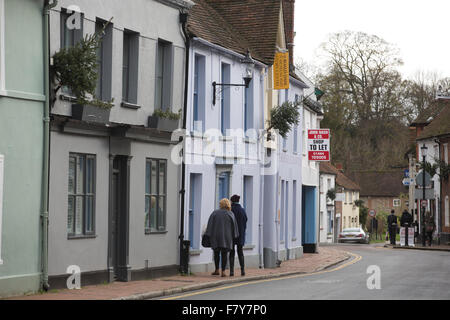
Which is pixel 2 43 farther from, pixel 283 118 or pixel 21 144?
pixel 283 118

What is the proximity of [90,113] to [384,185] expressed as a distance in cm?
8749

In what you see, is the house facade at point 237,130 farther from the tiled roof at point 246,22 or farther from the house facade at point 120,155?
the house facade at point 120,155

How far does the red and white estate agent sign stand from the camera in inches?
1430

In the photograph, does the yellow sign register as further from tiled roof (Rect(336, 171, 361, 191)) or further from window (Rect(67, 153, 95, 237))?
tiled roof (Rect(336, 171, 361, 191))

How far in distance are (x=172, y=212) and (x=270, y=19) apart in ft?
32.8

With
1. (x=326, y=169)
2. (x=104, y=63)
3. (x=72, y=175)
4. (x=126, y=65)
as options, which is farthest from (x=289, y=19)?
(x=326, y=169)

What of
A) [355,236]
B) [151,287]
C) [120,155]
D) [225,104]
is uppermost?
[225,104]

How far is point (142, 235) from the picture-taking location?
20312 millimetres

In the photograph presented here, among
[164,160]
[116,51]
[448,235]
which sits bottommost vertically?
[448,235]

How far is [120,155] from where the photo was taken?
1950cm

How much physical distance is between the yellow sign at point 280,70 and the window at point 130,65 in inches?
355

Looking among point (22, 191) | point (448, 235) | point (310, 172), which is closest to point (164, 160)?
point (22, 191)

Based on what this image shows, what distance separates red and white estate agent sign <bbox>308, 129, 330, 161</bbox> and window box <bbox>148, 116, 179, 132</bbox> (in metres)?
15.4
